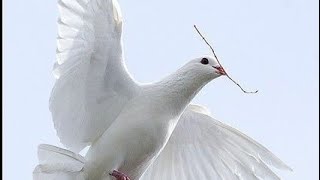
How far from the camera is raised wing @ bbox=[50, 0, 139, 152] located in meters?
13.6

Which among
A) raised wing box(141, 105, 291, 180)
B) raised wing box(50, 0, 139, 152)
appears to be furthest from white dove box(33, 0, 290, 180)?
raised wing box(141, 105, 291, 180)

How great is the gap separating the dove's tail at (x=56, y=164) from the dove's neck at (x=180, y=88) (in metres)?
1.45

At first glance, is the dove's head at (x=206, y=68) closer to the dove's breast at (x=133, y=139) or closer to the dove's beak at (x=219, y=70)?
the dove's beak at (x=219, y=70)

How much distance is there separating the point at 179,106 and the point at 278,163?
2116 millimetres

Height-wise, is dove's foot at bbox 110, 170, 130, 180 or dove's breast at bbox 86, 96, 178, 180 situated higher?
dove's breast at bbox 86, 96, 178, 180

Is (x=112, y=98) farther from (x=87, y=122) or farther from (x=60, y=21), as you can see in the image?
(x=60, y=21)

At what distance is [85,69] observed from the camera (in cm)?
1384

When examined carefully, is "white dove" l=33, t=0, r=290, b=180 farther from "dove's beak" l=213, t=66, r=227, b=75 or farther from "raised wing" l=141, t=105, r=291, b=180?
"raised wing" l=141, t=105, r=291, b=180

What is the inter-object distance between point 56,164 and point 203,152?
3.22m

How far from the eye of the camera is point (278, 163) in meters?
15.6

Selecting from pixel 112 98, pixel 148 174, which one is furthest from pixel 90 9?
pixel 148 174

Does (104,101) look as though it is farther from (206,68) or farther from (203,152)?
(203,152)

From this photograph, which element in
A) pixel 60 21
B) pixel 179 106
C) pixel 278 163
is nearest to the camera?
pixel 60 21

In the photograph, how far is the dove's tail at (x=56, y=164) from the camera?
13672 millimetres
